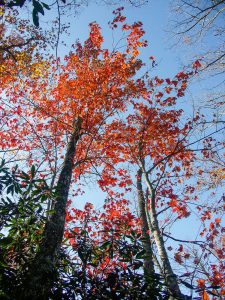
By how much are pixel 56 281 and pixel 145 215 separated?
6.78 metres

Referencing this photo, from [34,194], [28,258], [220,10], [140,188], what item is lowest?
[28,258]

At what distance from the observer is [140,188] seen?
37.1 feet

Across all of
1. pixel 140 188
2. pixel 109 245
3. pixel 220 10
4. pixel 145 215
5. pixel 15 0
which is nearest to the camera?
pixel 15 0

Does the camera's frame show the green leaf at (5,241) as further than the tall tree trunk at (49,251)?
No

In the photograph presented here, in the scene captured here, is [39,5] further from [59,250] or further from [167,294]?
[59,250]

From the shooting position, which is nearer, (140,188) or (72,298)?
(72,298)

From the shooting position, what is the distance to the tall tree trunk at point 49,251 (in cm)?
392

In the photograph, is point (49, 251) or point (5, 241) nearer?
point (5, 241)

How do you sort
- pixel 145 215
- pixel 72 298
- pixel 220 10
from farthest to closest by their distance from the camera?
pixel 145 215
pixel 220 10
pixel 72 298

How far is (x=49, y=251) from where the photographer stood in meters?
5.27

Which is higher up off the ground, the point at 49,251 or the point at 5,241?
the point at 49,251

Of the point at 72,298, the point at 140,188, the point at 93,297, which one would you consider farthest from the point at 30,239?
the point at 140,188

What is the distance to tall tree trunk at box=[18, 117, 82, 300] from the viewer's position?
3.92m

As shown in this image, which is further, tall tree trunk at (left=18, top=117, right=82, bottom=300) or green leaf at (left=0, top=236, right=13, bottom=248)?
tall tree trunk at (left=18, top=117, right=82, bottom=300)
